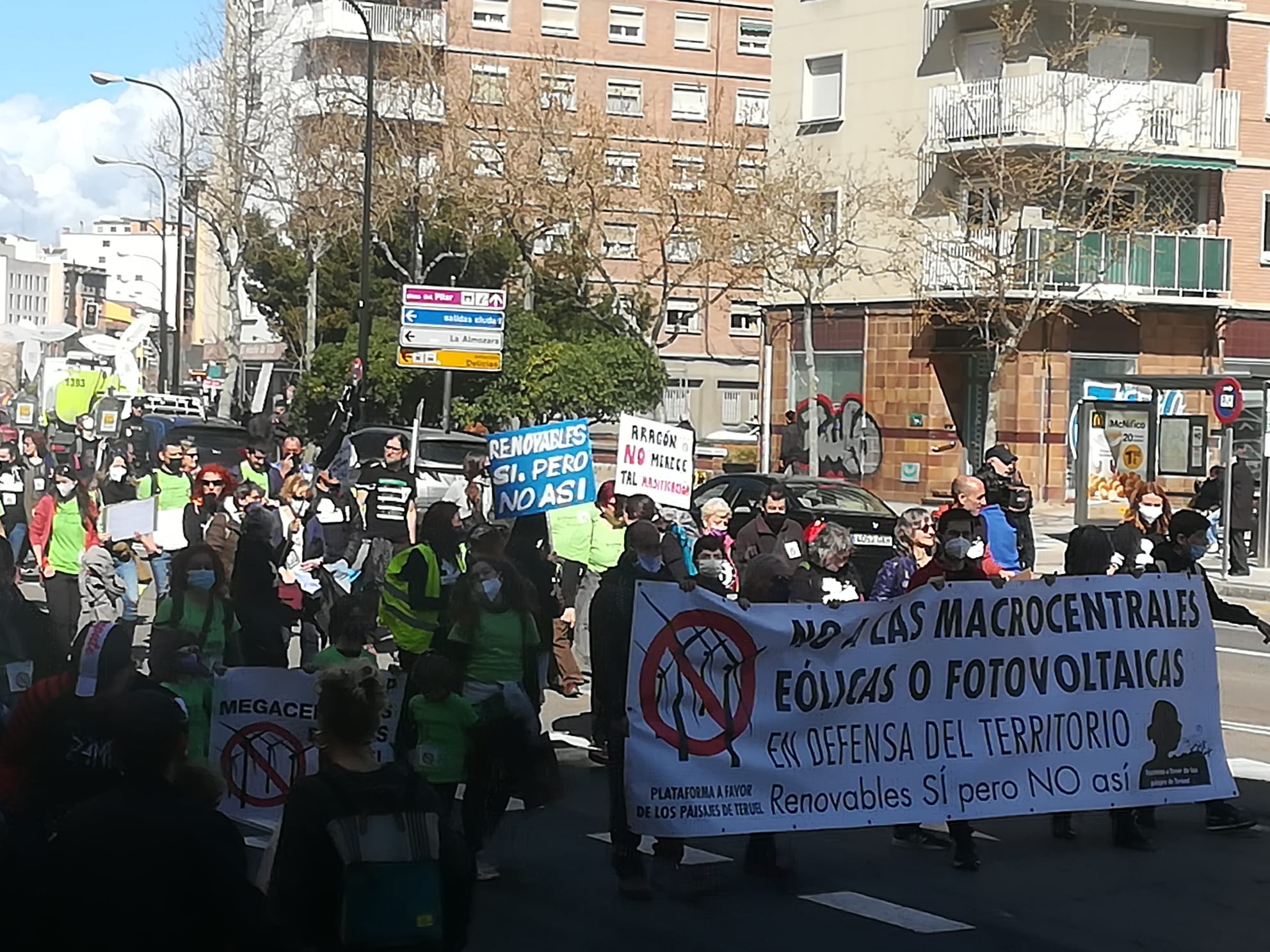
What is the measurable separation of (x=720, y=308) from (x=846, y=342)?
25.6 metres

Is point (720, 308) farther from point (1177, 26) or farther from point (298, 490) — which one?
point (298, 490)

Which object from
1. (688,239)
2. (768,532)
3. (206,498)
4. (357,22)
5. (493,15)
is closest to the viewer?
(768,532)

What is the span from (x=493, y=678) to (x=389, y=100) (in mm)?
38357

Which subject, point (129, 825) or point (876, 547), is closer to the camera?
point (129, 825)

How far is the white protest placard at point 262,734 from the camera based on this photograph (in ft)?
27.4

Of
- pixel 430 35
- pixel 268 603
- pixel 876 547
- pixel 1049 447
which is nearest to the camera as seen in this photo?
pixel 268 603

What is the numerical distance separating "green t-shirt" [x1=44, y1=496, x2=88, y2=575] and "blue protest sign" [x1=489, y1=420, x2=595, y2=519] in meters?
3.22

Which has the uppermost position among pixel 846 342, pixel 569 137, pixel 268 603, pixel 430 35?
pixel 430 35

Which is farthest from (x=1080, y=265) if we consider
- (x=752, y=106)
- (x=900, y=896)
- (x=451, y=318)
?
(x=752, y=106)

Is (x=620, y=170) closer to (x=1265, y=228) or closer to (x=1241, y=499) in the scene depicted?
(x=1265, y=228)

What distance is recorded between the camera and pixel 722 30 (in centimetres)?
6688

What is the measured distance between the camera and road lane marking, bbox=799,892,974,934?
761 centimetres

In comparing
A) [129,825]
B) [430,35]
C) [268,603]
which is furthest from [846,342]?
[129,825]

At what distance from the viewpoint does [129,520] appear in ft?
51.6
